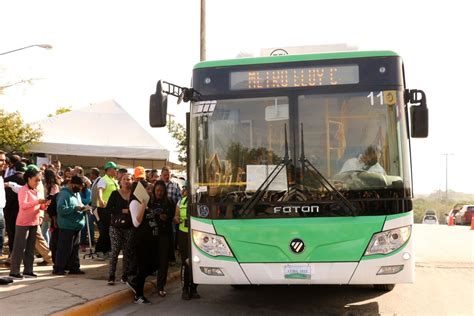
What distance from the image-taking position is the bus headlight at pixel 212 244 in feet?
20.4

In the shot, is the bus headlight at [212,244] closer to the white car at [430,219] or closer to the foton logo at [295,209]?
the foton logo at [295,209]

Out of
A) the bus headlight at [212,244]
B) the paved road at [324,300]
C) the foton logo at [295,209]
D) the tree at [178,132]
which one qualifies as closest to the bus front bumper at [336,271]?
the bus headlight at [212,244]

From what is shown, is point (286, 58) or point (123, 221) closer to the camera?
point (286, 58)

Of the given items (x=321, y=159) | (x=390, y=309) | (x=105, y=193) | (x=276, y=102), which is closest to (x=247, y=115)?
(x=276, y=102)

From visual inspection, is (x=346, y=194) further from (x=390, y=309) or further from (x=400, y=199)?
(x=390, y=309)

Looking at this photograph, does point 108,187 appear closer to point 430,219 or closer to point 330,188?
point 330,188

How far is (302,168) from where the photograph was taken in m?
6.12

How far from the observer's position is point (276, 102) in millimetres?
6375

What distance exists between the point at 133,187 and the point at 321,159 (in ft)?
9.66

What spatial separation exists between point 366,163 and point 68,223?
5.14m

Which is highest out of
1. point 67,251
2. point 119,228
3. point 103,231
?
point 119,228

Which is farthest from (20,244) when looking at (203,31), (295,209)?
(203,31)

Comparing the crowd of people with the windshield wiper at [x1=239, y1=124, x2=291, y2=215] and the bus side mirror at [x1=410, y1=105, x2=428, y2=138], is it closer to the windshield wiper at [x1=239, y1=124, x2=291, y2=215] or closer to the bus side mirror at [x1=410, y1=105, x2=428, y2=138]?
the windshield wiper at [x1=239, y1=124, x2=291, y2=215]

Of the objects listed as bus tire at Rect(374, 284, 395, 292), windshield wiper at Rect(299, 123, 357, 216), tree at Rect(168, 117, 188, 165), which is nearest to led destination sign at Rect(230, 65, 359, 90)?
windshield wiper at Rect(299, 123, 357, 216)
